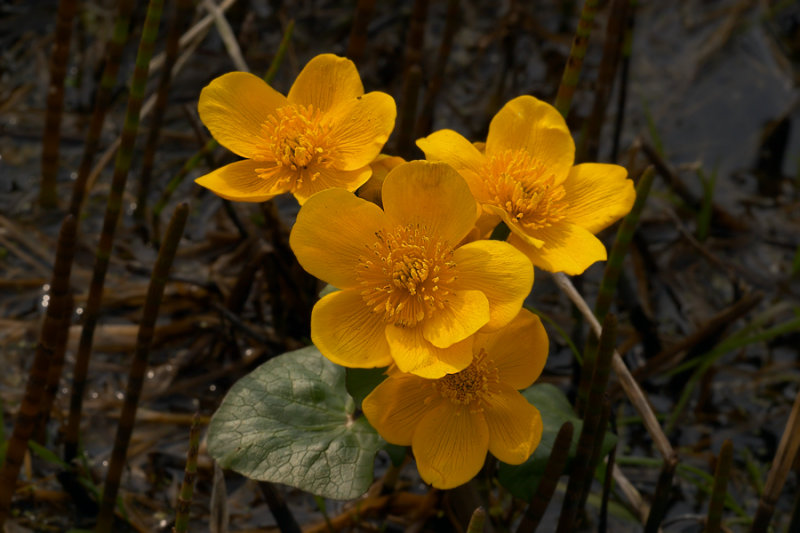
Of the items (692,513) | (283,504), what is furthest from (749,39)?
(283,504)

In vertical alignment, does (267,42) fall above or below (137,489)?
above

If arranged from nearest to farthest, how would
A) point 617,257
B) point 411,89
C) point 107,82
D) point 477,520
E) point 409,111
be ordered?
point 477,520 → point 617,257 → point 107,82 → point 411,89 → point 409,111

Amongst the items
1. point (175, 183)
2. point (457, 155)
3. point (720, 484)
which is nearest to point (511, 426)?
point (720, 484)

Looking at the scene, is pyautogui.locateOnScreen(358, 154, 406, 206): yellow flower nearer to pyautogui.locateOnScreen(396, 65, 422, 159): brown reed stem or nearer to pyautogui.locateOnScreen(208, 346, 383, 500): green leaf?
pyautogui.locateOnScreen(208, 346, 383, 500): green leaf

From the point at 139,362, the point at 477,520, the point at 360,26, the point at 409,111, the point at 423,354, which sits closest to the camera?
the point at 477,520

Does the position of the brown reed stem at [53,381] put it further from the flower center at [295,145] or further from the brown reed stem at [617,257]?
the brown reed stem at [617,257]

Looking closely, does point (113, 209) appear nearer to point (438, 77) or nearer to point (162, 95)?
point (162, 95)

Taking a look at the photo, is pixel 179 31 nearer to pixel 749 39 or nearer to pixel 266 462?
pixel 266 462
